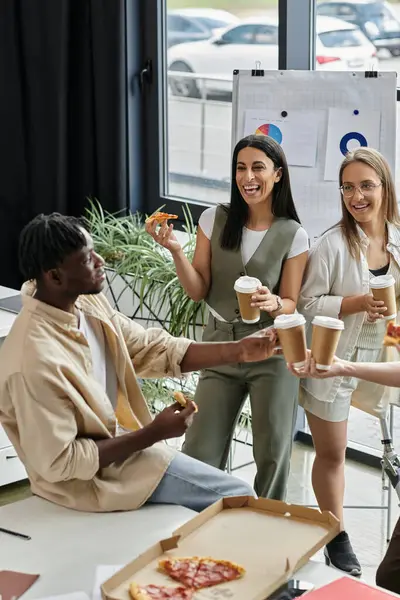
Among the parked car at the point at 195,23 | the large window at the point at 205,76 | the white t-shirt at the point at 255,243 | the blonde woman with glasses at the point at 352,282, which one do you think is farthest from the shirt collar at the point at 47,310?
the parked car at the point at 195,23

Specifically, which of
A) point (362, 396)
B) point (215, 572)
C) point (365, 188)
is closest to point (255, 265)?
point (365, 188)

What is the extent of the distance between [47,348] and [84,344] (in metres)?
0.13

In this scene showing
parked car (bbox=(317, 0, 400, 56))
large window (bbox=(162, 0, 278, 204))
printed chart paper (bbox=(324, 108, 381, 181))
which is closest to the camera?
printed chart paper (bbox=(324, 108, 381, 181))

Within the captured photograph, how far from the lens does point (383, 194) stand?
113 inches

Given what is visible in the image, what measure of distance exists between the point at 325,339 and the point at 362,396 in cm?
73

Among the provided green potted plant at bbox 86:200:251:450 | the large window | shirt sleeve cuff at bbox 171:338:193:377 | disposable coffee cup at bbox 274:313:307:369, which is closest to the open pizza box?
disposable coffee cup at bbox 274:313:307:369

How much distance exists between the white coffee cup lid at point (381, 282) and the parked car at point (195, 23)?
2.00m

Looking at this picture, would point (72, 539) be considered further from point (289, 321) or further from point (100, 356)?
point (289, 321)

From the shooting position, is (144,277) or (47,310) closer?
(47,310)

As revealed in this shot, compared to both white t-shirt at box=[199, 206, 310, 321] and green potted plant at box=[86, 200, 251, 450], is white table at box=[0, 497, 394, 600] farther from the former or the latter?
green potted plant at box=[86, 200, 251, 450]

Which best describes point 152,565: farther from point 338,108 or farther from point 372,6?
point 372,6

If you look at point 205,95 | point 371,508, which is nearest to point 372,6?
point 205,95

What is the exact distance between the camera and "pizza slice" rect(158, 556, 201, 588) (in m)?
1.91

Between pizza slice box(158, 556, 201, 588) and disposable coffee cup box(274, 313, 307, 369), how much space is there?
1.94 ft
